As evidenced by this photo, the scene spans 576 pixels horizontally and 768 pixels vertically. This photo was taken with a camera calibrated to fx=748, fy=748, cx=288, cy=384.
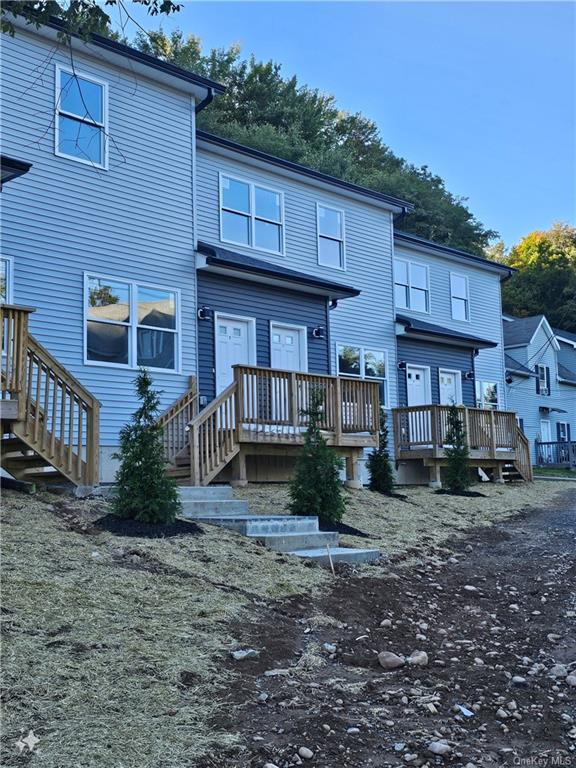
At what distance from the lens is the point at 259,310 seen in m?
14.6

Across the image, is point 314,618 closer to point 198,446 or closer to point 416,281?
point 198,446

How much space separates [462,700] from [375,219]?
15.6 m

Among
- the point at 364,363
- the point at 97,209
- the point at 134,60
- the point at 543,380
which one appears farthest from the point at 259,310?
the point at 543,380

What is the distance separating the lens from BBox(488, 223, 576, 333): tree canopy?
48188 millimetres

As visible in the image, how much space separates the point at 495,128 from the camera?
59.2 feet

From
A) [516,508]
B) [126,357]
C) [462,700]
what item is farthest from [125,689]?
[516,508]

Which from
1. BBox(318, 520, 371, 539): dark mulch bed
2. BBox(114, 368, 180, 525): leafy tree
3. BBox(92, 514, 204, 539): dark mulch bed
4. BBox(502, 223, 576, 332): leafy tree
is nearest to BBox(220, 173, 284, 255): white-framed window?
BBox(318, 520, 371, 539): dark mulch bed

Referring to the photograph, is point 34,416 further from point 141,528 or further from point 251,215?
point 251,215

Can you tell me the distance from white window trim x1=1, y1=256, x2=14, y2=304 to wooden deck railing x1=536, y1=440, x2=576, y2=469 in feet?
83.0

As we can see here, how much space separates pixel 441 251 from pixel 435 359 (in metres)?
3.50

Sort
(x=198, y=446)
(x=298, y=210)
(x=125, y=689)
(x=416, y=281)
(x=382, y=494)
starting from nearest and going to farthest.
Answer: (x=125, y=689) → (x=198, y=446) → (x=382, y=494) → (x=298, y=210) → (x=416, y=281)

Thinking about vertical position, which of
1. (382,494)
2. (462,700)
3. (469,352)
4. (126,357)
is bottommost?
(462,700)

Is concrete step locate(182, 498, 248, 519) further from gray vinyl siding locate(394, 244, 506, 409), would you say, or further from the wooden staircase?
gray vinyl siding locate(394, 244, 506, 409)

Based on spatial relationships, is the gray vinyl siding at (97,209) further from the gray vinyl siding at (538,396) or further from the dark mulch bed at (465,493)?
the gray vinyl siding at (538,396)
